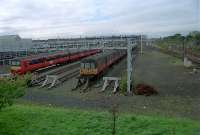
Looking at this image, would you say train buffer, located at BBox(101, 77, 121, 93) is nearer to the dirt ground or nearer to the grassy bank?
the dirt ground

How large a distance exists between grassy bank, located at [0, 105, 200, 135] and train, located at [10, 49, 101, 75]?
1825 cm

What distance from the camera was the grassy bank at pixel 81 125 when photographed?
8.54 metres

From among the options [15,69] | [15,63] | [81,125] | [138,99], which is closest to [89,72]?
[138,99]

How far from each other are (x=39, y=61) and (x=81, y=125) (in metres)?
23.9

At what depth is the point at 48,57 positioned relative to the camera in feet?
114

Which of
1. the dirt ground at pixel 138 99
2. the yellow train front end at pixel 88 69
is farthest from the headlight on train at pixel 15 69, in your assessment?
the yellow train front end at pixel 88 69

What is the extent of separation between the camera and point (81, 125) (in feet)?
30.2

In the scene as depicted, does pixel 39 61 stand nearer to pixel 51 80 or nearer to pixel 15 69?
pixel 15 69

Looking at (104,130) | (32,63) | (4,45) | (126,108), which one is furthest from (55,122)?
(4,45)

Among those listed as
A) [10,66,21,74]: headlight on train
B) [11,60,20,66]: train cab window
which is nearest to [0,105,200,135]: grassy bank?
[10,66,21,74]: headlight on train

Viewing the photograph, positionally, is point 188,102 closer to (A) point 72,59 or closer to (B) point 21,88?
(B) point 21,88

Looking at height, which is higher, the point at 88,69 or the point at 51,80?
the point at 88,69

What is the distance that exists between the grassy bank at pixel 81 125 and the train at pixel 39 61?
59.9 ft

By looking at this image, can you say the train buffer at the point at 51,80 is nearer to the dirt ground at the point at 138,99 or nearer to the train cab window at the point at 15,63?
the dirt ground at the point at 138,99
